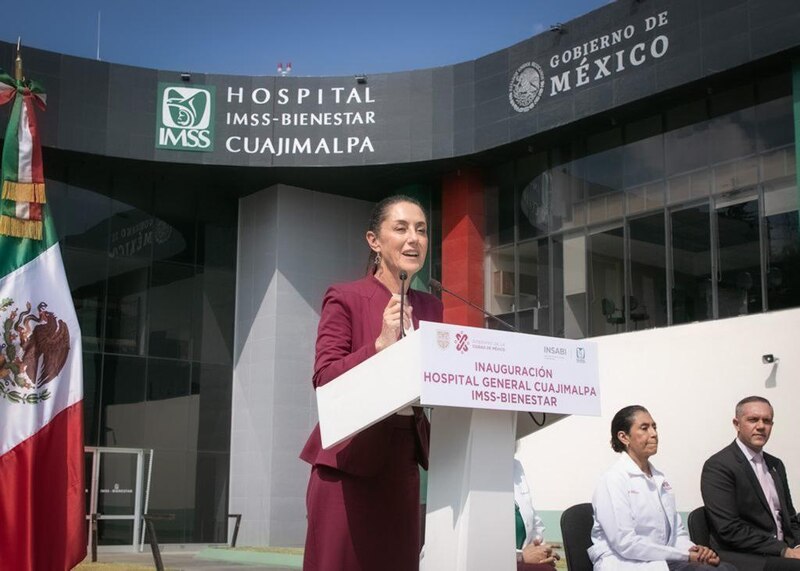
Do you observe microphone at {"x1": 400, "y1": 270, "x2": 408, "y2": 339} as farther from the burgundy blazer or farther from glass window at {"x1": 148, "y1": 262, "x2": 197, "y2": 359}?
glass window at {"x1": 148, "y1": 262, "x2": 197, "y2": 359}

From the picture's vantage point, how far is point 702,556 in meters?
4.84

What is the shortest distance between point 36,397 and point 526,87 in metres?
12.2

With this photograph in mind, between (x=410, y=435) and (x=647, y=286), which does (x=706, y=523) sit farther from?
(x=647, y=286)

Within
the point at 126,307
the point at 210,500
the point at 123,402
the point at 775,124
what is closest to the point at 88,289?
the point at 126,307

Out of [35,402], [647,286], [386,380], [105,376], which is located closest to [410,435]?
[386,380]

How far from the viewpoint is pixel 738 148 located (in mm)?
15070

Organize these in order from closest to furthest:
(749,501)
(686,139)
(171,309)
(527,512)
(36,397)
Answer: (749,501) → (527,512) → (36,397) → (686,139) → (171,309)

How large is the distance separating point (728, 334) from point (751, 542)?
9.82m

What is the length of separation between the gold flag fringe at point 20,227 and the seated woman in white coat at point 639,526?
14.7 ft

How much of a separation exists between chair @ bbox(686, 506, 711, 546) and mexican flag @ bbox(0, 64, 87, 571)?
13.0 ft

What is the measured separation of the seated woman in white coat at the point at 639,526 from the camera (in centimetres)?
466

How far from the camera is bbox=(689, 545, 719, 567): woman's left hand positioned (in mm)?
4800

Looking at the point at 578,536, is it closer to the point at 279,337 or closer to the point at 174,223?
the point at 279,337

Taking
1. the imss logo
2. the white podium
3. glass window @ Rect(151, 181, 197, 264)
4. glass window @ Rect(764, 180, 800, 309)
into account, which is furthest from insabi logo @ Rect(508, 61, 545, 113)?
the white podium
